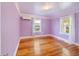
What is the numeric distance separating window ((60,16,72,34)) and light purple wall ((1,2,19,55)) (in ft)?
2.08

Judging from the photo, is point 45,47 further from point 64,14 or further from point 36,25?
point 64,14

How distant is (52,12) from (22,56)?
0.73 m

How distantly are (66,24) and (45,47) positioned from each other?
1.43 feet

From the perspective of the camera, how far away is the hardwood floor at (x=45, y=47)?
5.53ft

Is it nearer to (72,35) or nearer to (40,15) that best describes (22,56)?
(40,15)

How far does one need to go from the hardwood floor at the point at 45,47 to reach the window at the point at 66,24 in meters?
Result: 0.16

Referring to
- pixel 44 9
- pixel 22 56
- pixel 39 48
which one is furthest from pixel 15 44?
pixel 44 9

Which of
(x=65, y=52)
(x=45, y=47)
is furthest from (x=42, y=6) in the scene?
(x=65, y=52)

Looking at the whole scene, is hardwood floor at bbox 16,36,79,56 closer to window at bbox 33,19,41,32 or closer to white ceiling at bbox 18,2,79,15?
window at bbox 33,19,41,32

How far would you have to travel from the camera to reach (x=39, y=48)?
174 centimetres

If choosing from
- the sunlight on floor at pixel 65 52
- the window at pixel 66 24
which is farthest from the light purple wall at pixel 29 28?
the sunlight on floor at pixel 65 52

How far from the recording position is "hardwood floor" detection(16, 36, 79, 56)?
169 centimetres

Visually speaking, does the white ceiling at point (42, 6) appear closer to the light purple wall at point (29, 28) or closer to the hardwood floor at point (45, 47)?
the light purple wall at point (29, 28)

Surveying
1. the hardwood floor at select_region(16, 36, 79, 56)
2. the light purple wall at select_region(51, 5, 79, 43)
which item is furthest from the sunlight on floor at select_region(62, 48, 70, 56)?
the light purple wall at select_region(51, 5, 79, 43)
